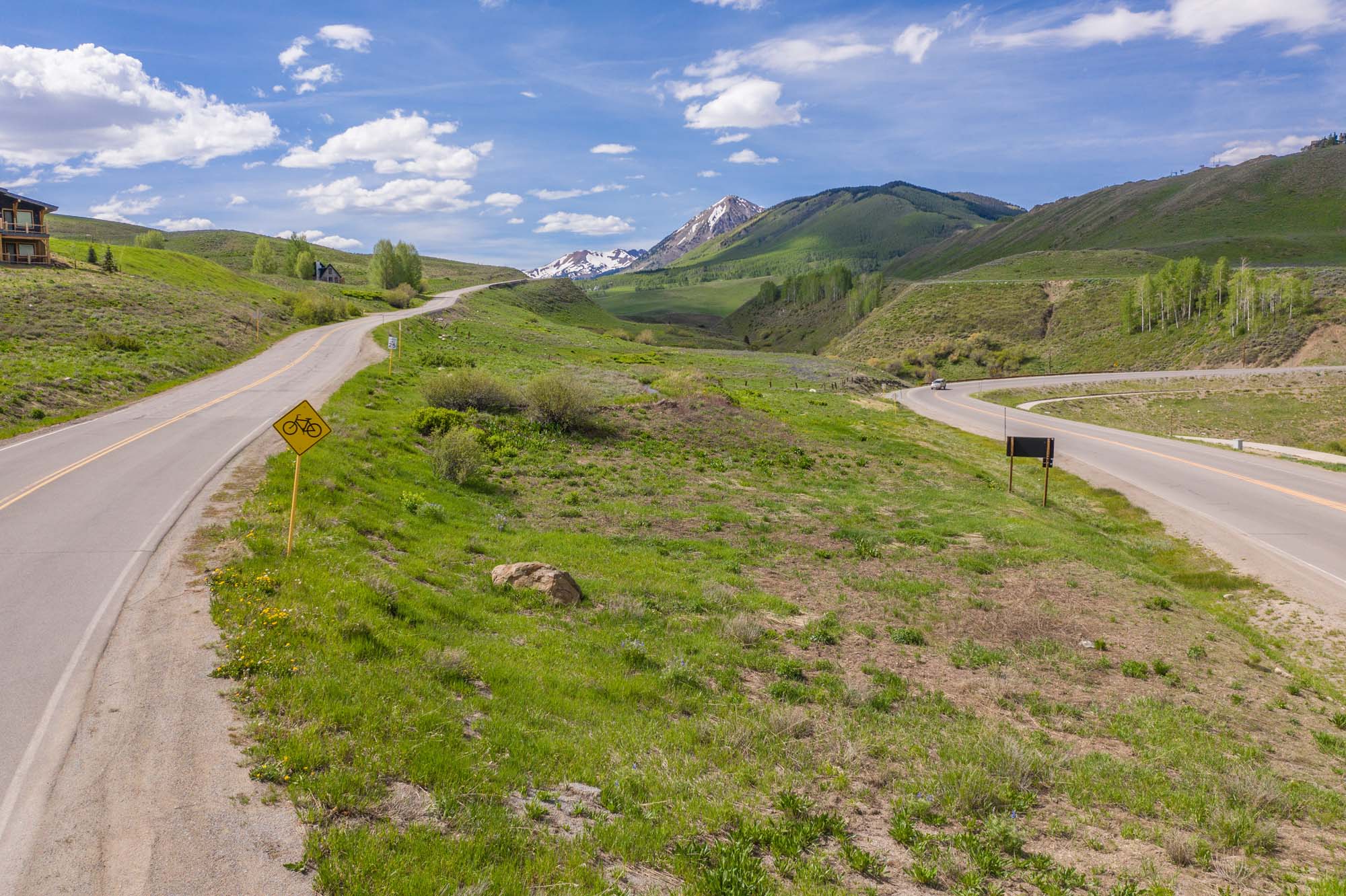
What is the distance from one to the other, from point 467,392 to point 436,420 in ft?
12.1

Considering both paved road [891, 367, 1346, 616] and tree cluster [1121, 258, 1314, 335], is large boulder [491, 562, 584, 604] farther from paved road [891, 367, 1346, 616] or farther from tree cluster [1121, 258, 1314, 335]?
tree cluster [1121, 258, 1314, 335]

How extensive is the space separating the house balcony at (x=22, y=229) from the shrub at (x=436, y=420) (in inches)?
2029

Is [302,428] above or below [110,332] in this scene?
below

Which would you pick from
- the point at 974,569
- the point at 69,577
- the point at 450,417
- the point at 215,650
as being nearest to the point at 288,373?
the point at 450,417

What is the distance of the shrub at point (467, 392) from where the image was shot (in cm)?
3114

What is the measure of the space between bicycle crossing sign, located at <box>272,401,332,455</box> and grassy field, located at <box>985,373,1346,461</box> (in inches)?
2154

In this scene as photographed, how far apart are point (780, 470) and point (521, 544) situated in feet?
49.3

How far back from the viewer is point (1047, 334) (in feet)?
355

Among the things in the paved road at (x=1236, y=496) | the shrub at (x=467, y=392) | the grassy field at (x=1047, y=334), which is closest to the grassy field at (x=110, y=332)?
the shrub at (x=467, y=392)

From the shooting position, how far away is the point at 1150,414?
60156 millimetres

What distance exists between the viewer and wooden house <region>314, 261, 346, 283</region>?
12369 cm

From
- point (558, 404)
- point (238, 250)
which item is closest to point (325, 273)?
point (238, 250)

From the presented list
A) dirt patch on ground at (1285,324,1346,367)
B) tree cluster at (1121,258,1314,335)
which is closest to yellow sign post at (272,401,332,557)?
dirt patch on ground at (1285,324,1346,367)

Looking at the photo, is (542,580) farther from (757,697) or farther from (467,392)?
(467,392)
